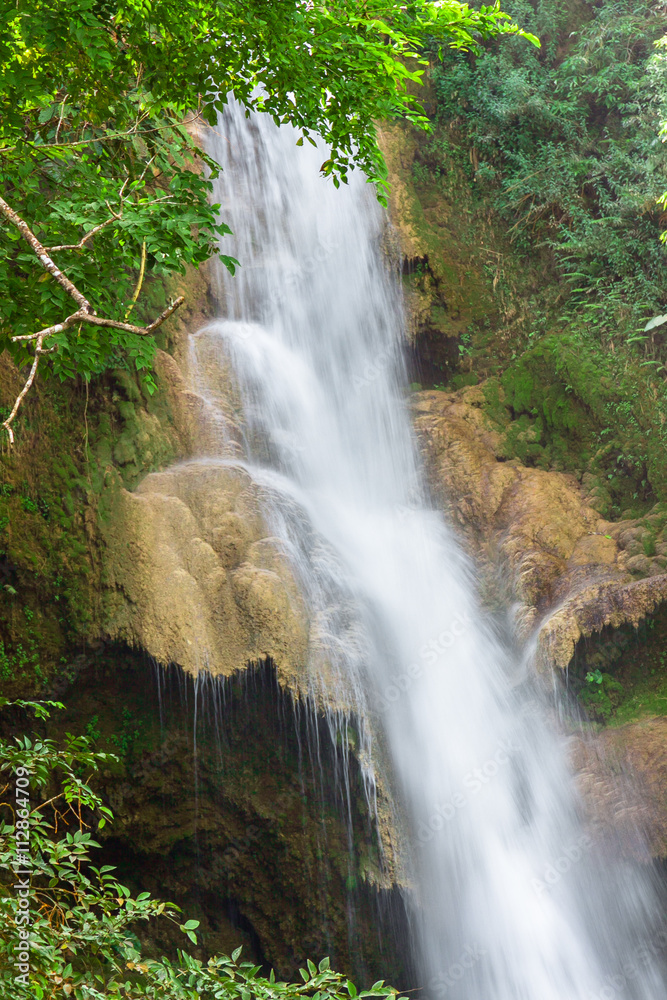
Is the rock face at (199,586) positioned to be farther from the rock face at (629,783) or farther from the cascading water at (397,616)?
the rock face at (629,783)

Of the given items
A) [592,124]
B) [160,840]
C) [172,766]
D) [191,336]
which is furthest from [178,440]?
[592,124]

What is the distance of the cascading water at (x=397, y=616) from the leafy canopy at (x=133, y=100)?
3.83m

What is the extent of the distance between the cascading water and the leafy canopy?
383cm

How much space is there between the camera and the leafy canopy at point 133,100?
3.89 metres

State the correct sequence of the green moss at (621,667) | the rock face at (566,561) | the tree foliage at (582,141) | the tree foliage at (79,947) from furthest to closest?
1. the tree foliage at (582,141)
2. the green moss at (621,667)
3. the rock face at (566,561)
4. the tree foliage at (79,947)

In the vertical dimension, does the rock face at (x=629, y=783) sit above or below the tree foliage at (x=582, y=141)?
below

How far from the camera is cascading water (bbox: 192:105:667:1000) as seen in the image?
6719 mm

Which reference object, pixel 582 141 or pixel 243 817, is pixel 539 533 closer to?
pixel 243 817

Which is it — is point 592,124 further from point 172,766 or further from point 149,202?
point 172,766

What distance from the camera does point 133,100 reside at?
4.67 m

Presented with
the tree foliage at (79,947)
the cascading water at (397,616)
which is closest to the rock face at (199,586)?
the cascading water at (397,616)

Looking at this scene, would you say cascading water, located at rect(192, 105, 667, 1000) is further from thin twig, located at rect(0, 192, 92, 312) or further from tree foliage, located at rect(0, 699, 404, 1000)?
thin twig, located at rect(0, 192, 92, 312)

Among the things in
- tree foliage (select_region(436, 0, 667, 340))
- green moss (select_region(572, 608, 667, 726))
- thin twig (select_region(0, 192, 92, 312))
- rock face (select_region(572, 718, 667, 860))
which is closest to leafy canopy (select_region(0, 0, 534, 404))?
thin twig (select_region(0, 192, 92, 312))

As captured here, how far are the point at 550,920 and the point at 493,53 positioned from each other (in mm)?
12860
